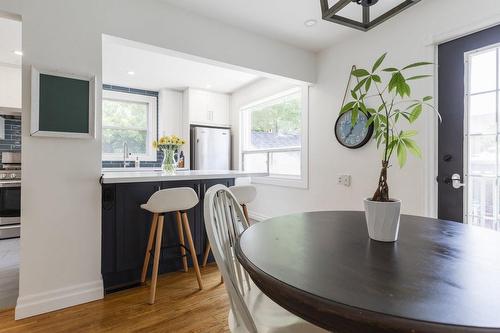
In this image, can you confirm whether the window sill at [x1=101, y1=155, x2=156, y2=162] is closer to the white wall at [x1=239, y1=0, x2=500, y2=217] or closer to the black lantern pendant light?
the white wall at [x1=239, y1=0, x2=500, y2=217]

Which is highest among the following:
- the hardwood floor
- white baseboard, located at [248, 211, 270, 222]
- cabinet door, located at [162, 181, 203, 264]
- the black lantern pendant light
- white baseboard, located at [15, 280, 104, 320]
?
the black lantern pendant light

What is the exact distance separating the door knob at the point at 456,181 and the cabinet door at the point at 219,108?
12.7 ft

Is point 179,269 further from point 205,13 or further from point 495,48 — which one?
point 495,48

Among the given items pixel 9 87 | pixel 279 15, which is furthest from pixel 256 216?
pixel 9 87

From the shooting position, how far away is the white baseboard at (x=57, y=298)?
1761 mm

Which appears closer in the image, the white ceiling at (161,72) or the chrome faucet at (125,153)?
the white ceiling at (161,72)

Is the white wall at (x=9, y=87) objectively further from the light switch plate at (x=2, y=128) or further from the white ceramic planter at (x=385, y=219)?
the white ceramic planter at (x=385, y=219)

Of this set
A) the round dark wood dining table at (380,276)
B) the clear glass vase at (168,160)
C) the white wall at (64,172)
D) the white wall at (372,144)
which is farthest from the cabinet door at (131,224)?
the white wall at (372,144)

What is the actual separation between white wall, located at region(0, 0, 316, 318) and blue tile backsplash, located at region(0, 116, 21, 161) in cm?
275

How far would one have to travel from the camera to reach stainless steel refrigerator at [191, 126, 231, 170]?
4699 millimetres

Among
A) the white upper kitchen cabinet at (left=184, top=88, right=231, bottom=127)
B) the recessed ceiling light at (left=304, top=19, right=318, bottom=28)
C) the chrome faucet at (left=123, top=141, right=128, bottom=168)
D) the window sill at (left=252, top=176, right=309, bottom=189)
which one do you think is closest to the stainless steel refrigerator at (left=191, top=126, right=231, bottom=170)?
the white upper kitchen cabinet at (left=184, top=88, right=231, bottom=127)

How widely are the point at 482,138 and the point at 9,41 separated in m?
4.85

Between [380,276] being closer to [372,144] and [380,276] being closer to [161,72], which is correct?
[372,144]

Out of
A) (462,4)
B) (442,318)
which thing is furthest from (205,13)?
(442,318)
